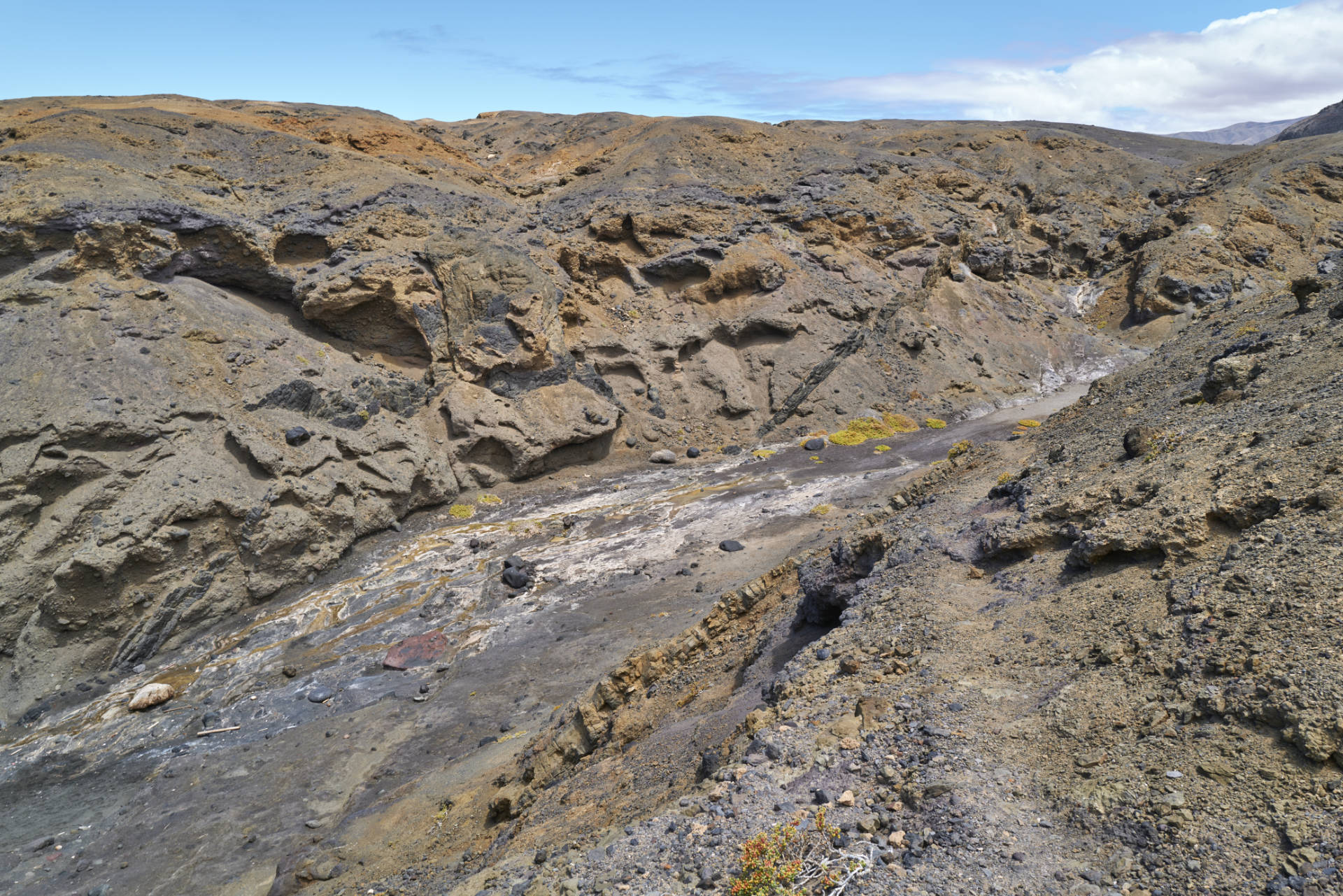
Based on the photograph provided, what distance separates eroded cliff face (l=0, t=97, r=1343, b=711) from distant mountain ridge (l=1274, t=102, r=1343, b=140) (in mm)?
20739

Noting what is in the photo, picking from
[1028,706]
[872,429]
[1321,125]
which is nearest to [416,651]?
[1028,706]

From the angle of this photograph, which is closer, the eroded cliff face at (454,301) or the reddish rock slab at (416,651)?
the reddish rock slab at (416,651)

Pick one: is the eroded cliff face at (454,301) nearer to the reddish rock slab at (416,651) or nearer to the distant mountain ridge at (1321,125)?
the reddish rock slab at (416,651)

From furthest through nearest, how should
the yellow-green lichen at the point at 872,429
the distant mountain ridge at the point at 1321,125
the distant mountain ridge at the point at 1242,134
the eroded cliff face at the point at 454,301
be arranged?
the distant mountain ridge at the point at 1242,134
the distant mountain ridge at the point at 1321,125
the yellow-green lichen at the point at 872,429
the eroded cliff face at the point at 454,301

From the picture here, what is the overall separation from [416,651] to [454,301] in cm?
1006

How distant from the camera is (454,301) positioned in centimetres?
1934

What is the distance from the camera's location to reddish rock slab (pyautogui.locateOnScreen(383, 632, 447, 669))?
11.9 metres

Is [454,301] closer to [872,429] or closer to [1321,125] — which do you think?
[872,429]

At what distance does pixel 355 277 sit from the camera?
1811 cm

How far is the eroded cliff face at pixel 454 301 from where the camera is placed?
1302 cm

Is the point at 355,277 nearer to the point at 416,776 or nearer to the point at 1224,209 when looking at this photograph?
the point at 416,776

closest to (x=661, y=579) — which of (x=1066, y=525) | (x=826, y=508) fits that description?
(x=826, y=508)

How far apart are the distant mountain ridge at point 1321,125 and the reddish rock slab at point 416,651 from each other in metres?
57.2

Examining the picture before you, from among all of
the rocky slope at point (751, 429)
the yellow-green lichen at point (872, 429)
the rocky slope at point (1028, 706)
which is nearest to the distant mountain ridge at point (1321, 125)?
the rocky slope at point (751, 429)
